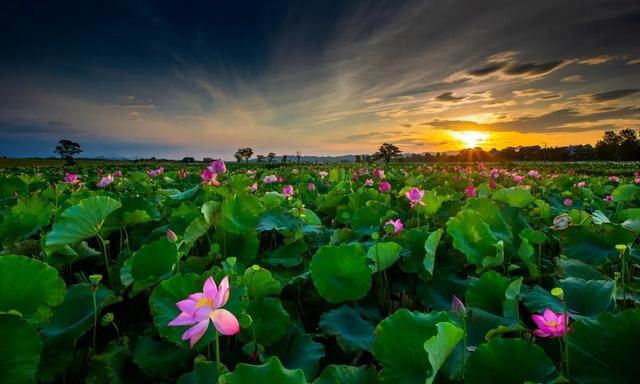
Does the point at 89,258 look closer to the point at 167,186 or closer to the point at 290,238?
the point at 290,238

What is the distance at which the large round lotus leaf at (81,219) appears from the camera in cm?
131

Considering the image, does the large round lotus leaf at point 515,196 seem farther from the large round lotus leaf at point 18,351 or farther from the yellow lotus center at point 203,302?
the large round lotus leaf at point 18,351

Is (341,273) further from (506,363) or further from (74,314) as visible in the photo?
(74,314)

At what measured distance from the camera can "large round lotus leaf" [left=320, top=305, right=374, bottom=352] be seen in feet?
3.39

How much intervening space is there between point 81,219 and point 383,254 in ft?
3.71

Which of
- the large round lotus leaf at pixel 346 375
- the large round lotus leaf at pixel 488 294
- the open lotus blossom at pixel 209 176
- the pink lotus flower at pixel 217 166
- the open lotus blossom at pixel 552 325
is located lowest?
the large round lotus leaf at pixel 346 375

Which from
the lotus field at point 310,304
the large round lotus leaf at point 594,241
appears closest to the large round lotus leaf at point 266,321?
the lotus field at point 310,304

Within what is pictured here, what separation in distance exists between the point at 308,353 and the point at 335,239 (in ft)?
2.69

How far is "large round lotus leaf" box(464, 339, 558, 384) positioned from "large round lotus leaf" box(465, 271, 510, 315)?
0.37m

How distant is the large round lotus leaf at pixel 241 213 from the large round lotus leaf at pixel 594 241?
137 cm

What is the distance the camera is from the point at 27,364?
2.29ft

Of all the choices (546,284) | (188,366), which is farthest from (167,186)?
(546,284)

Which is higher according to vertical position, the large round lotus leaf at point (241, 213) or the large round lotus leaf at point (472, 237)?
the large round lotus leaf at point (241, 213)

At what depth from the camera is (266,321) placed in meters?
1.03
